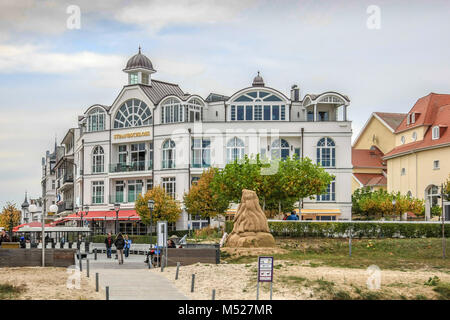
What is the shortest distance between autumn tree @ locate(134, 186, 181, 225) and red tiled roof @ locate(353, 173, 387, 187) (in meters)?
32.4

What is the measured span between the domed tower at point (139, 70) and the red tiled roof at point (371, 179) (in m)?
30.3

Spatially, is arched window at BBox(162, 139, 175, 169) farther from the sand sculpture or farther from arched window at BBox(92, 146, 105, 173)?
the sand sculpture

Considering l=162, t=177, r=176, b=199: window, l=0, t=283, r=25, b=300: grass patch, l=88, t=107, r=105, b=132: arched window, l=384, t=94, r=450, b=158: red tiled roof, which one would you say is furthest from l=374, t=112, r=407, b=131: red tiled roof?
l=0, t=283, r=25, b=300: grass patch

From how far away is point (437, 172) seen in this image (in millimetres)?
68875

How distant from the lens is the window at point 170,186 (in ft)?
225

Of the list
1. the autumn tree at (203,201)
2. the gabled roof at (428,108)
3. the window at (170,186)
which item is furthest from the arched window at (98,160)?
the gabled roof at (428,108)

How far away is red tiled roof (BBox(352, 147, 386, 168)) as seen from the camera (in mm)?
91037

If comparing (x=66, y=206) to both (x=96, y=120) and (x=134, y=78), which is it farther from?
(x=134, y=78)

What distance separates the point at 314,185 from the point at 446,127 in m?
24.1

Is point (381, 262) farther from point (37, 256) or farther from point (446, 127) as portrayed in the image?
point (446, 127)

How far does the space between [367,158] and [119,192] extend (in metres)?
33.8

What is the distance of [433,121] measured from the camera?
7281 centimetres

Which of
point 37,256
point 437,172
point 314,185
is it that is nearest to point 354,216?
point 437,172
